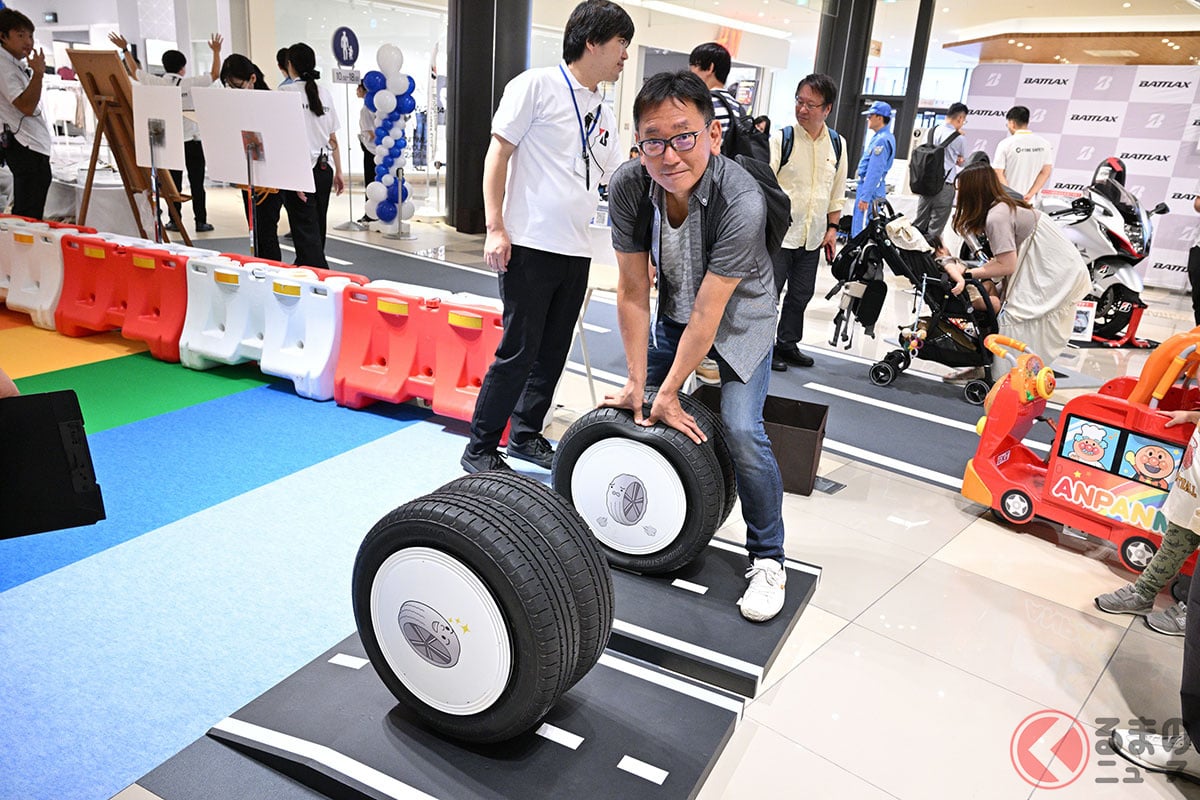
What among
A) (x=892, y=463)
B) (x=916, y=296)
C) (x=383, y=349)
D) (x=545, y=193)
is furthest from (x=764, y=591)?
(x=916, y=296)

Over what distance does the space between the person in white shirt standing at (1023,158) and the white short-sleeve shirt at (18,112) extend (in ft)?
28.2

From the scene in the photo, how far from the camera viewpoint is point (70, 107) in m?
13.3

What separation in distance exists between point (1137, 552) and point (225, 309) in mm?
4712

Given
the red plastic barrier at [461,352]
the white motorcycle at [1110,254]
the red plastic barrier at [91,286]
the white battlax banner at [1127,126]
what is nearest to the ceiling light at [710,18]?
the white battlax banner at [1127,126]

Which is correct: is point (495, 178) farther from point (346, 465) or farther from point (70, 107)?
point (70, 107)

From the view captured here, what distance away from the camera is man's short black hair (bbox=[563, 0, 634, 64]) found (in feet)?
9.96

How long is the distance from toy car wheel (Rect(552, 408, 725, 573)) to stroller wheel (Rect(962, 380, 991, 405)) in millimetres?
3330

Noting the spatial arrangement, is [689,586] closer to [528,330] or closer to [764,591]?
[764,591]

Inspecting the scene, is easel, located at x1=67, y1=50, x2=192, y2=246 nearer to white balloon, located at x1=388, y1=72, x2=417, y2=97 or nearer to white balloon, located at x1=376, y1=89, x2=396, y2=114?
white balloon, located at x1=376, y1=89, x2=396, y2=114

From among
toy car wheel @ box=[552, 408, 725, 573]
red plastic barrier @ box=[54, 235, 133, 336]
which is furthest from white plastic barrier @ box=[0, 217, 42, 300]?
toy car wheel @ box=[552, 408, 725, 573]

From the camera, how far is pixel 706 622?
2.60 meters

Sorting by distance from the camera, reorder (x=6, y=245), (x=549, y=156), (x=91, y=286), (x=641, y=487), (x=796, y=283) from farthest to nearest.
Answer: (x=6, y=245), (x=796, y=283), (x=91, y=286), (x=549, y=156), (x=641, y=487)

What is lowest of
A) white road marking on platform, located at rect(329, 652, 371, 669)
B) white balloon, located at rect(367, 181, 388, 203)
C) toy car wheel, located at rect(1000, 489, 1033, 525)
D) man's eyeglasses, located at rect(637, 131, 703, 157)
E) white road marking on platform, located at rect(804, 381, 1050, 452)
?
white road marking on platform, located at rect(329, 652, 371, 669)

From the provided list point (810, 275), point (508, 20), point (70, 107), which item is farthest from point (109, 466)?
point (70, 107)
